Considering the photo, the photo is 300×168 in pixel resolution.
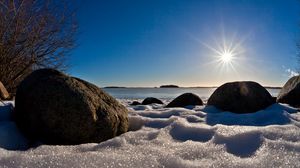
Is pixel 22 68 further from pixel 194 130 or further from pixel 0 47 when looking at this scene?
pixel 194 130

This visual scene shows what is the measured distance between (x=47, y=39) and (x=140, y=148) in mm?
3899

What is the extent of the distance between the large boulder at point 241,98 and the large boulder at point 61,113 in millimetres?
3072

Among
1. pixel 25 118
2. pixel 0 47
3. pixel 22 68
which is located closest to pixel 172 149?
pixel 25 118

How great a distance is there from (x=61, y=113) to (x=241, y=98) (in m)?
3.82

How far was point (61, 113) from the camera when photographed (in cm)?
246

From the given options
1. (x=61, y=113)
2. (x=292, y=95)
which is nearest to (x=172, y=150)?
(x=61, y=113)

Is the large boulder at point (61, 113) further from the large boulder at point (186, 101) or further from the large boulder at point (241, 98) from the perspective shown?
the large boulder at point (186, 101)

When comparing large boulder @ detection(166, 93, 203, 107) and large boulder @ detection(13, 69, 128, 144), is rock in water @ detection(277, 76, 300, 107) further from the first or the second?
large boulder @ detection(13, 69, 128, 144)

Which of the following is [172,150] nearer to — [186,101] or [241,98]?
[241,98]

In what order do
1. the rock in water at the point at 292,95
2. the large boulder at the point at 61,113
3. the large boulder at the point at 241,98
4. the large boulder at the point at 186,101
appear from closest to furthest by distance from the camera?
1. the large boulder at the point at 61,113
2. the large boulder at the point at 241,98
3. the rock in water at the point at 292,95
4. the large boulder at the point at 186,101

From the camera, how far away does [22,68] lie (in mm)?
5371

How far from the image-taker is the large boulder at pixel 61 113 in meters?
2.43

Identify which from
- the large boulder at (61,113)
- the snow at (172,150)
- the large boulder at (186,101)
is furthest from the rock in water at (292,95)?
the large boulder at (61,113)

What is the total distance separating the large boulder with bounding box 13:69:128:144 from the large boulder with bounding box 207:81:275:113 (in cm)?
307
